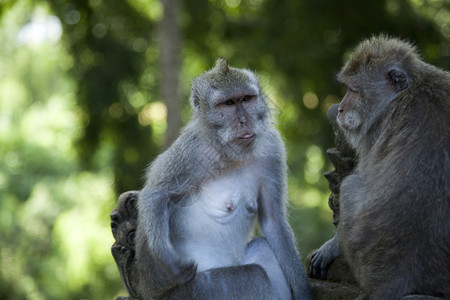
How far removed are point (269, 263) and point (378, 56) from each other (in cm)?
138

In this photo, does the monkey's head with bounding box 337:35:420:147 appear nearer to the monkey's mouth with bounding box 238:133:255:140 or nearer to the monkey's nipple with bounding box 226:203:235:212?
the monkey's mouth with bounding box 238:133:255:140

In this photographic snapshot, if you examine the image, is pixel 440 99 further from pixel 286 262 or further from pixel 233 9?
pixel 233 9

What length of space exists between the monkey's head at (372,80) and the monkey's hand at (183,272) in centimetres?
119

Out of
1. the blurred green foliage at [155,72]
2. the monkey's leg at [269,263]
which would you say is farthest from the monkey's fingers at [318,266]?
the blurred green foliage at [155,72]

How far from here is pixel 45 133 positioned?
16.8 m

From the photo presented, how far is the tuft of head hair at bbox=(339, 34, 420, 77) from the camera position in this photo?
3.23 m

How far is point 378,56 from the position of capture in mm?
3289

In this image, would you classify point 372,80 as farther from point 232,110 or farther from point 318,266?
point 318,266

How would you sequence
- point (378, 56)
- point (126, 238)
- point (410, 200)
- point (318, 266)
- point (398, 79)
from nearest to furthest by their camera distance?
1. point (410, 200)
2. point (398, 79)
3. point (378, 56)
4. point (318, 266)
5. point (126, 238)

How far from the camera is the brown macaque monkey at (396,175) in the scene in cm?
268

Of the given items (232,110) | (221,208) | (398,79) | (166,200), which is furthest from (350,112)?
(166,200)

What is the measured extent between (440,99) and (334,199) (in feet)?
2.99

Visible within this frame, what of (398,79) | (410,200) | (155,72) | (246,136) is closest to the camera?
(410,200)

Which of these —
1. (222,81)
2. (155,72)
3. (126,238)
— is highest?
(155,72)
